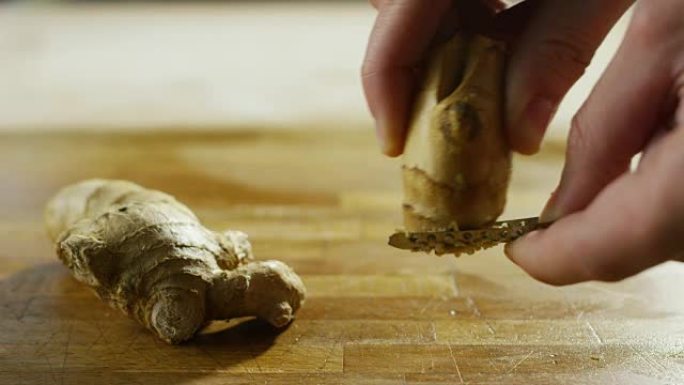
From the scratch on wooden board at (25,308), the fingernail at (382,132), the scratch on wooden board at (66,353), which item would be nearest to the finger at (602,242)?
the fingernail at (382,132)

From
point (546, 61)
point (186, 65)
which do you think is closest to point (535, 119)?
point (546, 61)

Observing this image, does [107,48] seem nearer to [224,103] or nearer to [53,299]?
[224,103]

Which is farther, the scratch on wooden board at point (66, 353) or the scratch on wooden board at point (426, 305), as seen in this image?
the scratch on wooden board at point (426, 305)

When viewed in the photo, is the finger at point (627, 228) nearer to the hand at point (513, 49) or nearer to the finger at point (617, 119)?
the finger at point (617, 119)

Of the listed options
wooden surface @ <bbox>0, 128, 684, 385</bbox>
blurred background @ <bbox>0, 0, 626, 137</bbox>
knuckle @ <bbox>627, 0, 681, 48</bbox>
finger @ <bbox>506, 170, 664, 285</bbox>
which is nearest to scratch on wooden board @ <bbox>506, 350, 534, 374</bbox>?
wooden surface @ <bbox>0, 128, 684, 385</bbox>

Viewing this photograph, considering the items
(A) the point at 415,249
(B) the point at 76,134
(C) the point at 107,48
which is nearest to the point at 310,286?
(A) the point at 415,249

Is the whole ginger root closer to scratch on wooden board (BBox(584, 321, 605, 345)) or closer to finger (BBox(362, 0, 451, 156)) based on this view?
finger (BBox(362, 0, 451, 156))
